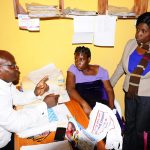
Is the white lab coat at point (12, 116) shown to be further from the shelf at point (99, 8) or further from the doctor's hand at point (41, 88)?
the shelf at point (99, 8)

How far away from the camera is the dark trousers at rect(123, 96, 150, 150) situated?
6.82 ft

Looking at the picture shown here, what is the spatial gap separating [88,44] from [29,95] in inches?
33.9

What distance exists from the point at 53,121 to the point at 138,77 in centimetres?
93

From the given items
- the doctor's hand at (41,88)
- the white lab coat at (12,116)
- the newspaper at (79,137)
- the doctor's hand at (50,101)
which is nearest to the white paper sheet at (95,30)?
the doctor's hand at (41,88)

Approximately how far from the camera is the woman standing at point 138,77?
1926 mm

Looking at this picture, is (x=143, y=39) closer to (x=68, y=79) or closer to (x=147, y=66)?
(x=147, y=66)

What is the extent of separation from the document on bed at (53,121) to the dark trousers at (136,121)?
2.51 ft

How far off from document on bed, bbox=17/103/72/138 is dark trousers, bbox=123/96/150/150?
765mm

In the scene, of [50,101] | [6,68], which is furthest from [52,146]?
[6,68]

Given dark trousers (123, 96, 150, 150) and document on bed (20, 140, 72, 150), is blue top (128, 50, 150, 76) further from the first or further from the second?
document on bed (20, 140, 72, 150)

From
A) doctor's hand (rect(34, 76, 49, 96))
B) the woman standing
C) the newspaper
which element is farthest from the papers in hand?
the woman standing

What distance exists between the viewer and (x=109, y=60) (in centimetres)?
243

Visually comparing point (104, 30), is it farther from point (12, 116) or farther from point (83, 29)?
point (12, 116)

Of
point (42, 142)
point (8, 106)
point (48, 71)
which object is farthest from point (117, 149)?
point (48, 71)
